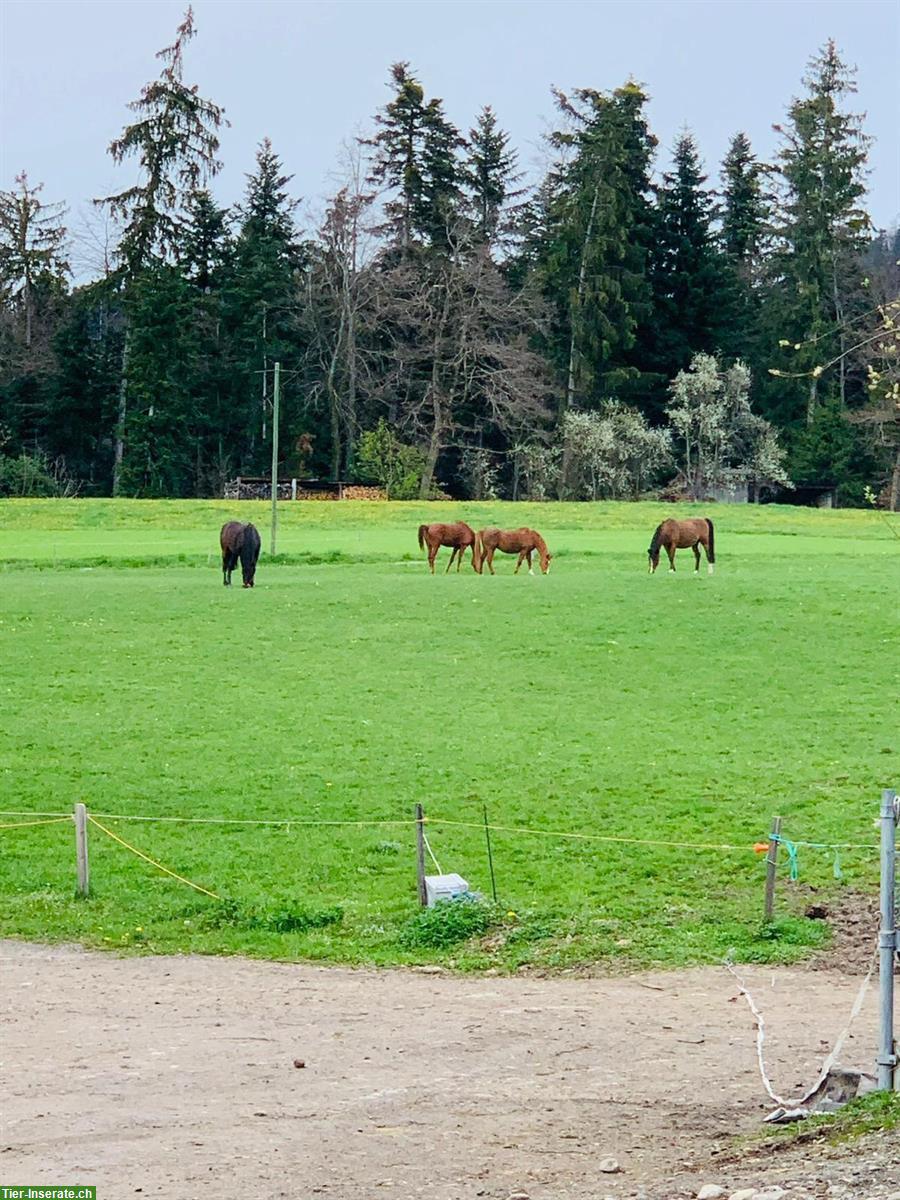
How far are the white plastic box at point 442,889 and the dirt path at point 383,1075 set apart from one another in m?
1.43

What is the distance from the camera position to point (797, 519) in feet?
208

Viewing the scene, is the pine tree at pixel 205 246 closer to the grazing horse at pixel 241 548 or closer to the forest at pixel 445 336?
the forest at pixel 445 336

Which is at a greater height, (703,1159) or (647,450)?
(647,450)

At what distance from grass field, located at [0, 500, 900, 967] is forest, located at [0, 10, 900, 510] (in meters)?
40.2

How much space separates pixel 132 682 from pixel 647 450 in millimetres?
56816

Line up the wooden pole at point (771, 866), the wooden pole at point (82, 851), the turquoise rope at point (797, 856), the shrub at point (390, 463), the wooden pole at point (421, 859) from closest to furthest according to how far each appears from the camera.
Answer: the wooden pole at point (771, 866) < the wooden pole at point (421, 859) < the turquoise rope at point (797, 856) < the wooden pole at point (82, 851) < the shrub at point (390, 463)

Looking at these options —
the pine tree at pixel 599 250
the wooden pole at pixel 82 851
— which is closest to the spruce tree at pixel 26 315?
the pine tree at pixel 599 250

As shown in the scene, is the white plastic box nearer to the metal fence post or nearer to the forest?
the metal fence post

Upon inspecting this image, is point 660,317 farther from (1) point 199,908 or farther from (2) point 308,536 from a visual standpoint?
(1) point 199,908

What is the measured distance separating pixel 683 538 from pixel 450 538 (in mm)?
6494

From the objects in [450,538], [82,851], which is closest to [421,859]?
[82,851]

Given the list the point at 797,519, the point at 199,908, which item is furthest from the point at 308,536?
the point at 199,908

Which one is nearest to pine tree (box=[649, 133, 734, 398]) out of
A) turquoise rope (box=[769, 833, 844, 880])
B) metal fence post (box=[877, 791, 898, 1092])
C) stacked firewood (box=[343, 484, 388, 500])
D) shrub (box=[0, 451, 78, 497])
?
stacked firewood (box=[343, 484, 388, 500])

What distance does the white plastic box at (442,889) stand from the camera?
13.3 metres
